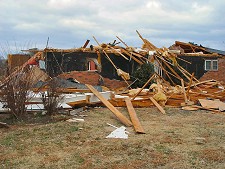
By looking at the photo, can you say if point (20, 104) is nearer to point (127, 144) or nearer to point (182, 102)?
point (127, 144)

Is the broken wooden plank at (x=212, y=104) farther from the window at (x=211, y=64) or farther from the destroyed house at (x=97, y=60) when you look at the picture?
the window at (x=211, y=64)

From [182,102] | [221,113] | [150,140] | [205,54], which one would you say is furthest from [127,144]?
[205,54]

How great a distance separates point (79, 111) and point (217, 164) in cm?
623

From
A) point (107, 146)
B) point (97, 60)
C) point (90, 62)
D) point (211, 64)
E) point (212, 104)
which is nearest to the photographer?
point (107, 146)

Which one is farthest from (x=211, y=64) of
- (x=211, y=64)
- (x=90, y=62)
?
(x=90, y=62)

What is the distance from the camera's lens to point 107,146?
6.77 meters

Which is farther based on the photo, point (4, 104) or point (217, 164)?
point (4, 104)

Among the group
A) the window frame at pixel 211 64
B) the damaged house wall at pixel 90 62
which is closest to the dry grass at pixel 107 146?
the damaged house wall at pixel 90 62

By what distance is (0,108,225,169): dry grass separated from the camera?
18.7 feet

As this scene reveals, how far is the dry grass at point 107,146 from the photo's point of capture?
18.7 ft

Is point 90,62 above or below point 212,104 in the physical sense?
above

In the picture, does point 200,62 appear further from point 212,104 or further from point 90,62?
point 212,104

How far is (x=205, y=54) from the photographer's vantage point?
24.1 meters

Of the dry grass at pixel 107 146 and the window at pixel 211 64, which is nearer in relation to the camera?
the dry grass at pixel 107 146
